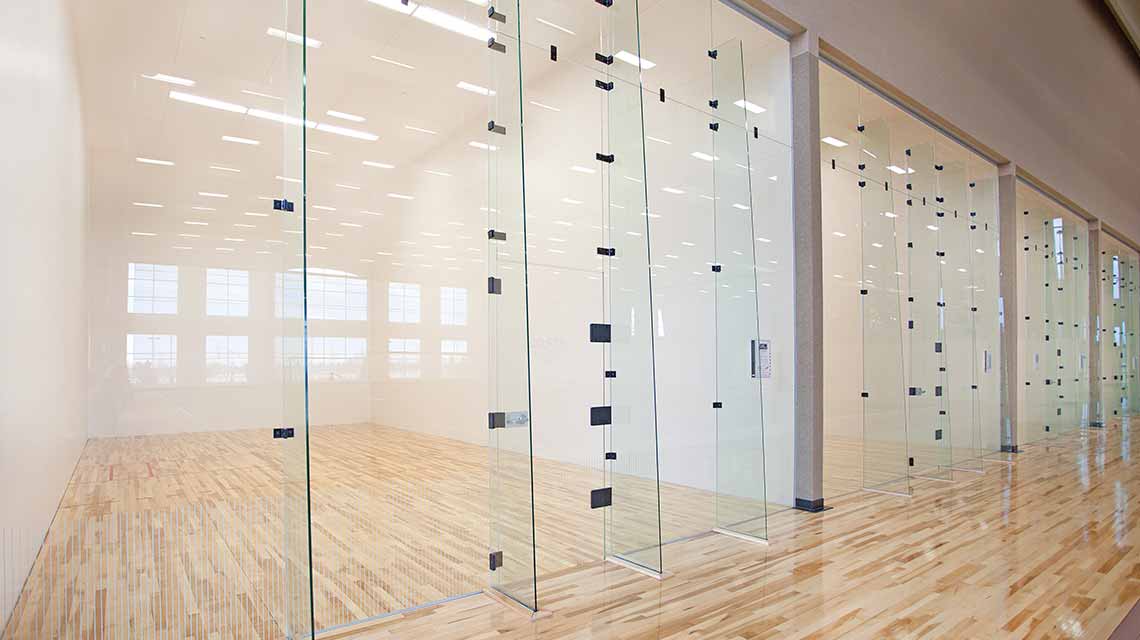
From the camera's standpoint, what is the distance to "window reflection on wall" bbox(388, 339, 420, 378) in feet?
11.1

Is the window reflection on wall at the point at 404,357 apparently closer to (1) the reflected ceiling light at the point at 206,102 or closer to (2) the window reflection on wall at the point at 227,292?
(2) the window reflection on wall at the point at 227,292

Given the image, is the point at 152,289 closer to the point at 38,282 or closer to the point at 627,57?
the point at 38,282

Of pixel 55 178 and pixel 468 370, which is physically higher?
pixel 55 178

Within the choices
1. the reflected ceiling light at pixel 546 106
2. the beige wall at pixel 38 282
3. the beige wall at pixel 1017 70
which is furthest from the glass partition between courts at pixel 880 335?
the beige wall at pixel 38 282

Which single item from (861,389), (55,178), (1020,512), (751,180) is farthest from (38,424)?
(1020,512)

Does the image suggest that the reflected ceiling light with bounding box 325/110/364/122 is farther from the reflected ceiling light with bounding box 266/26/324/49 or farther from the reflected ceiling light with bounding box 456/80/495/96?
the reflected ceiling light with bounding box 456/80/495/96

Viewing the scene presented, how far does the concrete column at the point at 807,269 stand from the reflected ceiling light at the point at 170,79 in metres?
4.19

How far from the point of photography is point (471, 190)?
3709mm

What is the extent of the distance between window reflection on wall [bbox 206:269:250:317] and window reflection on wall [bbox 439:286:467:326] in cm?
102

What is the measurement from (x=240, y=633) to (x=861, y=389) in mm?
5045

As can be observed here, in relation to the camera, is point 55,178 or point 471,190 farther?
point 471,190

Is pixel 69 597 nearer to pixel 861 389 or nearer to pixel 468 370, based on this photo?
pixel 468 370

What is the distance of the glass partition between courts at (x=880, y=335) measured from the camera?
6.00 meters

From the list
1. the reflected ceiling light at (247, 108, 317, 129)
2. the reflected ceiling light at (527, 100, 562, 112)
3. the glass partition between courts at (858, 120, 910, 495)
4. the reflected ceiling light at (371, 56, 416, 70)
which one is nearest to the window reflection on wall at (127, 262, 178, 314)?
the reflected ceiling light at (247, 108, 317, 129)
